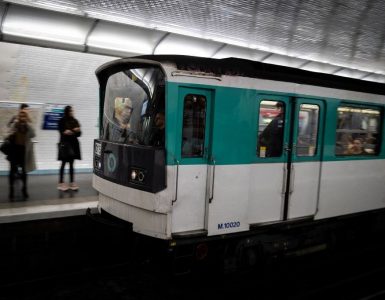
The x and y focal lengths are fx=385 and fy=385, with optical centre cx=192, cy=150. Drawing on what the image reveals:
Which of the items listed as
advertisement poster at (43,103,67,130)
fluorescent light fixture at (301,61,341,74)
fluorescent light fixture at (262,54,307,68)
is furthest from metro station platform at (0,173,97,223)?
fluorescent light fixture at (301,61,341,74)

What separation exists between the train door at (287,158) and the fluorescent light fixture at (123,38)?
5319 millimetres

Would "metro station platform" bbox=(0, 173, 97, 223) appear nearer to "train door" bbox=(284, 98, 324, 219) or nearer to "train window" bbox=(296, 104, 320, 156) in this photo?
"train door" bbox=(284, 98, 324, 219)

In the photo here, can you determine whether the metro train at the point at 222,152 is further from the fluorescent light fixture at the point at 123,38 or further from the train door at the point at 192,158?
the fluorescent light fixture at the point at 123,38

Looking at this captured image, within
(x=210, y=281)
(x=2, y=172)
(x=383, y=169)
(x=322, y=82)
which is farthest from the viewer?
(x=2, y=172)

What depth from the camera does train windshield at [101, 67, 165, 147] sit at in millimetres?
4795

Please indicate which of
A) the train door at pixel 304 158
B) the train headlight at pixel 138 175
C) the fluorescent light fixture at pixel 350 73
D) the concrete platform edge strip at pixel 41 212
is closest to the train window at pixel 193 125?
the train headlight at pixel 138 175

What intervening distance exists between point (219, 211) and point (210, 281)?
1.33m

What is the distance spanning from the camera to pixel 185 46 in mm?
10789

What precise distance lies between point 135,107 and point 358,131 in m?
4.31

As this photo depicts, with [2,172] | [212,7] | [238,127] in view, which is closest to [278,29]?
[212,7]

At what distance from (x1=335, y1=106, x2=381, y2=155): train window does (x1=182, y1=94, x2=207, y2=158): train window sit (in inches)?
114

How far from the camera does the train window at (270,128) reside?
5.51 meters

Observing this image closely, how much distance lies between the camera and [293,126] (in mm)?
5836

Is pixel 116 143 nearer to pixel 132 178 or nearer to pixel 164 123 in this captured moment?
pixel 132 178
